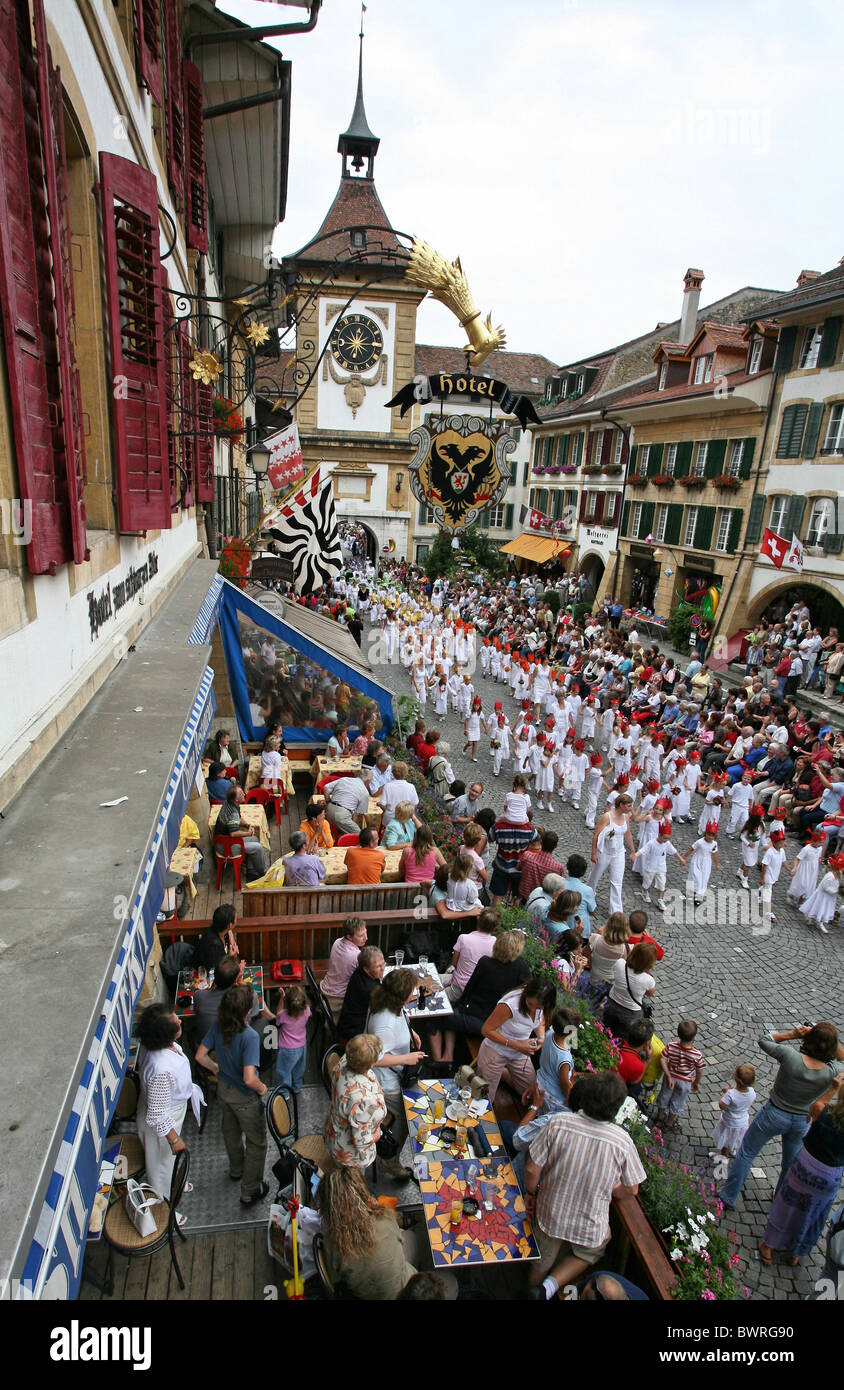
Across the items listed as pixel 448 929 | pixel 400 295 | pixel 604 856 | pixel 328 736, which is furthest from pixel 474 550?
pixel 448 929

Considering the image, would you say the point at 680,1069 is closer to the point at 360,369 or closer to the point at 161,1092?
the point at 161,1092

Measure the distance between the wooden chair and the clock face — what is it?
109 feet

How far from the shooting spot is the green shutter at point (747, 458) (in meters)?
23.1

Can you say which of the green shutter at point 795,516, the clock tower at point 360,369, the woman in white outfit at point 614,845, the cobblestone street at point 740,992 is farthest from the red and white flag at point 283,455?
the clock tower at point 360,369

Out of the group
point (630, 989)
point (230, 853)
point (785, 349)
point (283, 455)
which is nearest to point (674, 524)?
point (785, 349)

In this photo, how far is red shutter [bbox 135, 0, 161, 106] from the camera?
5922mm

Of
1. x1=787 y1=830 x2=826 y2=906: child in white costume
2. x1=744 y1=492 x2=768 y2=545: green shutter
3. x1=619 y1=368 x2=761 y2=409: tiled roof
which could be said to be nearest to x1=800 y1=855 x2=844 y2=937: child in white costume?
x1=787 y1=830 x2=826 y2=906: child in white costume

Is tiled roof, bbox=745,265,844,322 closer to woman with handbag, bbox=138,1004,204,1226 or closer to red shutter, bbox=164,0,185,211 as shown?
red shutter, bbox=164,0,185,211

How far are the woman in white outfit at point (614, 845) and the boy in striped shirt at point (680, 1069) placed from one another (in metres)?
3.70

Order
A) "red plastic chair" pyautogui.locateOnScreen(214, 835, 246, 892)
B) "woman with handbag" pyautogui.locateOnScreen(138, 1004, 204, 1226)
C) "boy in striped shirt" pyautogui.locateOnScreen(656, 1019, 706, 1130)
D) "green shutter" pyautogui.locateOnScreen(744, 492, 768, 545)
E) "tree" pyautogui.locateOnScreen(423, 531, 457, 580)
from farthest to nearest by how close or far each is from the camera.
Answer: "tree" pyautogui.locateOnScreen(423, 531, 457, 580) → "green shutter" pyautogui.locateOnScreen(744, 492, 768, 545) → "red plastic chair" pyautogui.locateOnScreen(214, 835, 246, 892) → "boy in striped shirt" pyautogui.locateOnScreen(656, 1019, 706, 1130) → "woman with handbag" pyautogui.locateOnScreen(138, 1004, 204, 1226)

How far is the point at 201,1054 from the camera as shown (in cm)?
491

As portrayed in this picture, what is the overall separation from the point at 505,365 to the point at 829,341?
29602mm

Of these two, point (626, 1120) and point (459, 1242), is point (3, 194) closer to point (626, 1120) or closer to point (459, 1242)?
point (459, 1242)

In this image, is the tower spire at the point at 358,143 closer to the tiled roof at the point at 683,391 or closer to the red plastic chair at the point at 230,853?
the tiled roof at the point at 683,391
